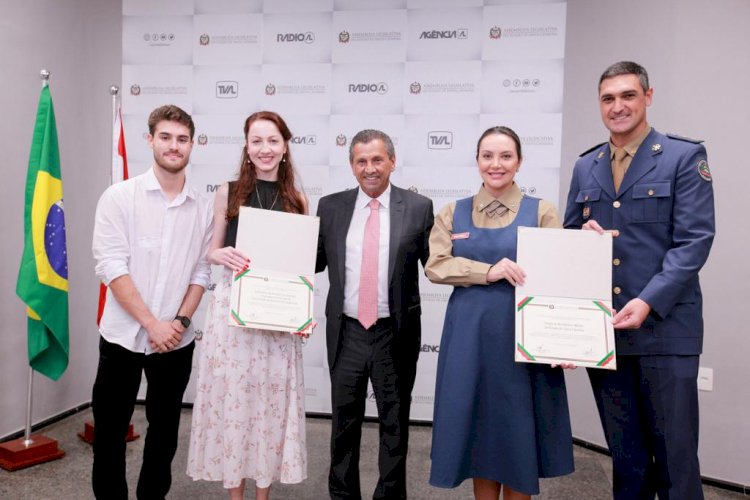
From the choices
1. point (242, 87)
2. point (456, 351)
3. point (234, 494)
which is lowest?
point (234, 494)

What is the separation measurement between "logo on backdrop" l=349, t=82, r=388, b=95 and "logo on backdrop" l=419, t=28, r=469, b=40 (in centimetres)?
45

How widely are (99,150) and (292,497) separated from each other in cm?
309

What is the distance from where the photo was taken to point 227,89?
13.9ft

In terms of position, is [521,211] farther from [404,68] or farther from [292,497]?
[404,68]

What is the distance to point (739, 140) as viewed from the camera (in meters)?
3.09

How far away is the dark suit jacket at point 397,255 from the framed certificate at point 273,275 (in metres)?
0.15

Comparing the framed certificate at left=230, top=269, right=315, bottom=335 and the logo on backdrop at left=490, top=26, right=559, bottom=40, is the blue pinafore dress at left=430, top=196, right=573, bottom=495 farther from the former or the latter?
the logo on backdrop at left=490, top=26, right=559, bottom=40

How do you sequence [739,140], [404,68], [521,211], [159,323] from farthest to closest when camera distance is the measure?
[404,68] < [739,140] < [159,323] < [521,211]

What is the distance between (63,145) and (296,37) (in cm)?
188

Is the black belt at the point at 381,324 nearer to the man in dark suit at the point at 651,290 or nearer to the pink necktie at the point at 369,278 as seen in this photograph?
the pink necktie at the point at 369,278

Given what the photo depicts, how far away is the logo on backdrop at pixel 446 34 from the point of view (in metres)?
3.98

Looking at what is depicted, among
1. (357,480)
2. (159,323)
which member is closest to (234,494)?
(357,480)

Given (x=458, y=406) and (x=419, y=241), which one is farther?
(x=419, y=241)

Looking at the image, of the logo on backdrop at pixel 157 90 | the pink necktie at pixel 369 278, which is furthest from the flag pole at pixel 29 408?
the pink necktie at pixel 369 278
